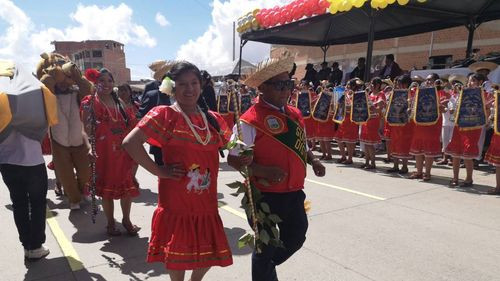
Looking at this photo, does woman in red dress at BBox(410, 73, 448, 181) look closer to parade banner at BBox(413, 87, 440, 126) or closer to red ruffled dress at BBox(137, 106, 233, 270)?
parade banner at BBox(413, 87, 440, 126)

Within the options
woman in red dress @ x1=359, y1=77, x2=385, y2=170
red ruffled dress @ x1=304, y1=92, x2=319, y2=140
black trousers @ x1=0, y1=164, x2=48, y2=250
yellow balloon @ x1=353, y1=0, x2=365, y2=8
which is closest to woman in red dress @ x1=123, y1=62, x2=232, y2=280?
black trousers @ x1=0, y1=164, x2=48, y2=250

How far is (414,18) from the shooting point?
1413 cm

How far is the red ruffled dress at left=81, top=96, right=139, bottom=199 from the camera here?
4.08 metres

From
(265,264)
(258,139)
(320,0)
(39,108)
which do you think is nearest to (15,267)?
(39,108)

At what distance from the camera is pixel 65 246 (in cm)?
400

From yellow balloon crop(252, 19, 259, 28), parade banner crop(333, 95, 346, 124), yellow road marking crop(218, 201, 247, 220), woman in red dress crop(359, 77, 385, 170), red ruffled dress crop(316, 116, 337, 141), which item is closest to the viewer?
yellow road marking crop(218, 201, 247, 220)

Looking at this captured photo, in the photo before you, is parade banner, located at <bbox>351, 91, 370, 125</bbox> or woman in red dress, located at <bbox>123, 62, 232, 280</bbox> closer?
woman in red dress, located at <bbox>123, 62, 232, 280</bbox>

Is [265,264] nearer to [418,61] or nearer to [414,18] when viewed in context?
[414,18]

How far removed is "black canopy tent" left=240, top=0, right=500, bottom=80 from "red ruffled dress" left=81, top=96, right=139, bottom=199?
8920mm

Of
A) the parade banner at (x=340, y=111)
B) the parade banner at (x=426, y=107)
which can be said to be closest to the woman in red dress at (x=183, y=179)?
the parade banner at (x=426, y=107)

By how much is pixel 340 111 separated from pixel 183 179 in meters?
7.50

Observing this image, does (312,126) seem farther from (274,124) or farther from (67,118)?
(274,124)

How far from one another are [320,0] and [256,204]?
10.3m

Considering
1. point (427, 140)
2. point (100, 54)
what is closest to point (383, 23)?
point (427, 140)
